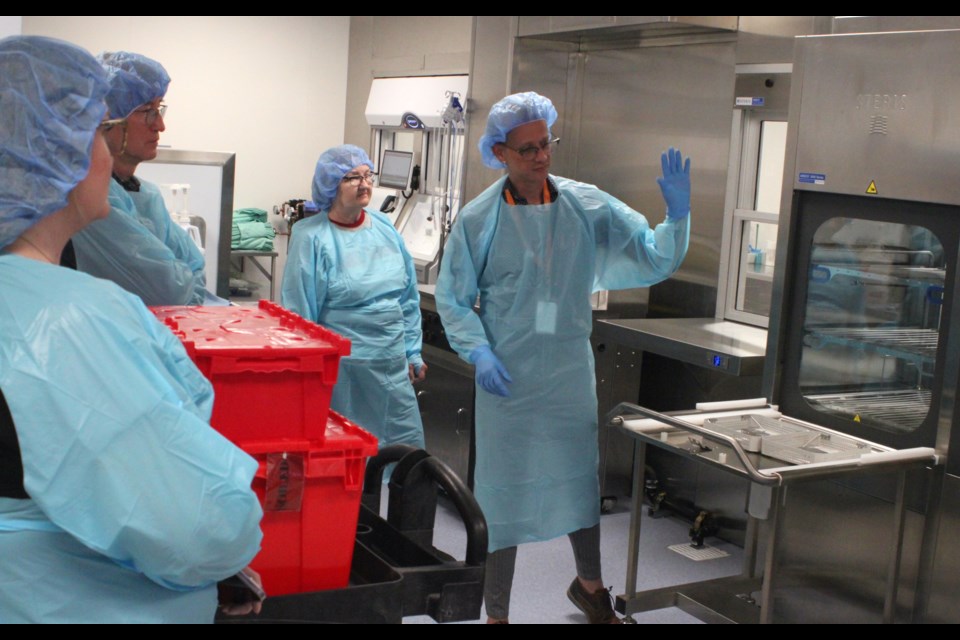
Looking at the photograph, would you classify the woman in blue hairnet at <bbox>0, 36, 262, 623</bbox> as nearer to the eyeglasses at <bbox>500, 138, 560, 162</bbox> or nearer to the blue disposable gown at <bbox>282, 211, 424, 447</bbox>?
the eyeglasses at <bbox>500, 138, 560, 162</bbox>

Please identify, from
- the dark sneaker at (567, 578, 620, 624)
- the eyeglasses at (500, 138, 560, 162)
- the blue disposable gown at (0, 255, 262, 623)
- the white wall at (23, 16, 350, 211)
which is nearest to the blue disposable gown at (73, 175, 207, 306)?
the eyeglasses at (500, 138, 560, 162)

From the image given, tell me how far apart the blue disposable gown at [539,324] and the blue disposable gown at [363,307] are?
26.9 inches

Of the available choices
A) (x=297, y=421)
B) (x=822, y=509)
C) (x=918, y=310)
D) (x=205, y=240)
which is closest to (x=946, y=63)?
(x=918, y=310)

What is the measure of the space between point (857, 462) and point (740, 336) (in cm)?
127

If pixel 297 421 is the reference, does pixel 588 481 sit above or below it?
below

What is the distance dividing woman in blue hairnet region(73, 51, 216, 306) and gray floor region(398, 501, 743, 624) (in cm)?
140

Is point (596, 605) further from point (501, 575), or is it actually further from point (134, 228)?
point (134, 228)

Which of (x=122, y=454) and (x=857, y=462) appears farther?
(x=857, y=462)

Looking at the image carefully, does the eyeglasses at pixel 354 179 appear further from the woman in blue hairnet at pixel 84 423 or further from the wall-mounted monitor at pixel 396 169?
the woman in blue hairnet at pixel 84 423

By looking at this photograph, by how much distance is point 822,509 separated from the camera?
3.10 m

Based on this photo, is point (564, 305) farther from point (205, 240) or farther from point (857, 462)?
point (205, 240)

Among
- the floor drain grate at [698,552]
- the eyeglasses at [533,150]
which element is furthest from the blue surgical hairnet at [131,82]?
the floor drain grate at [698,552]

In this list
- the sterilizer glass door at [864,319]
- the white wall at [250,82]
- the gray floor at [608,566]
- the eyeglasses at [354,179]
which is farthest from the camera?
the white wall at [250,82]

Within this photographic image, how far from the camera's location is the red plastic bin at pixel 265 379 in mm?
1624
